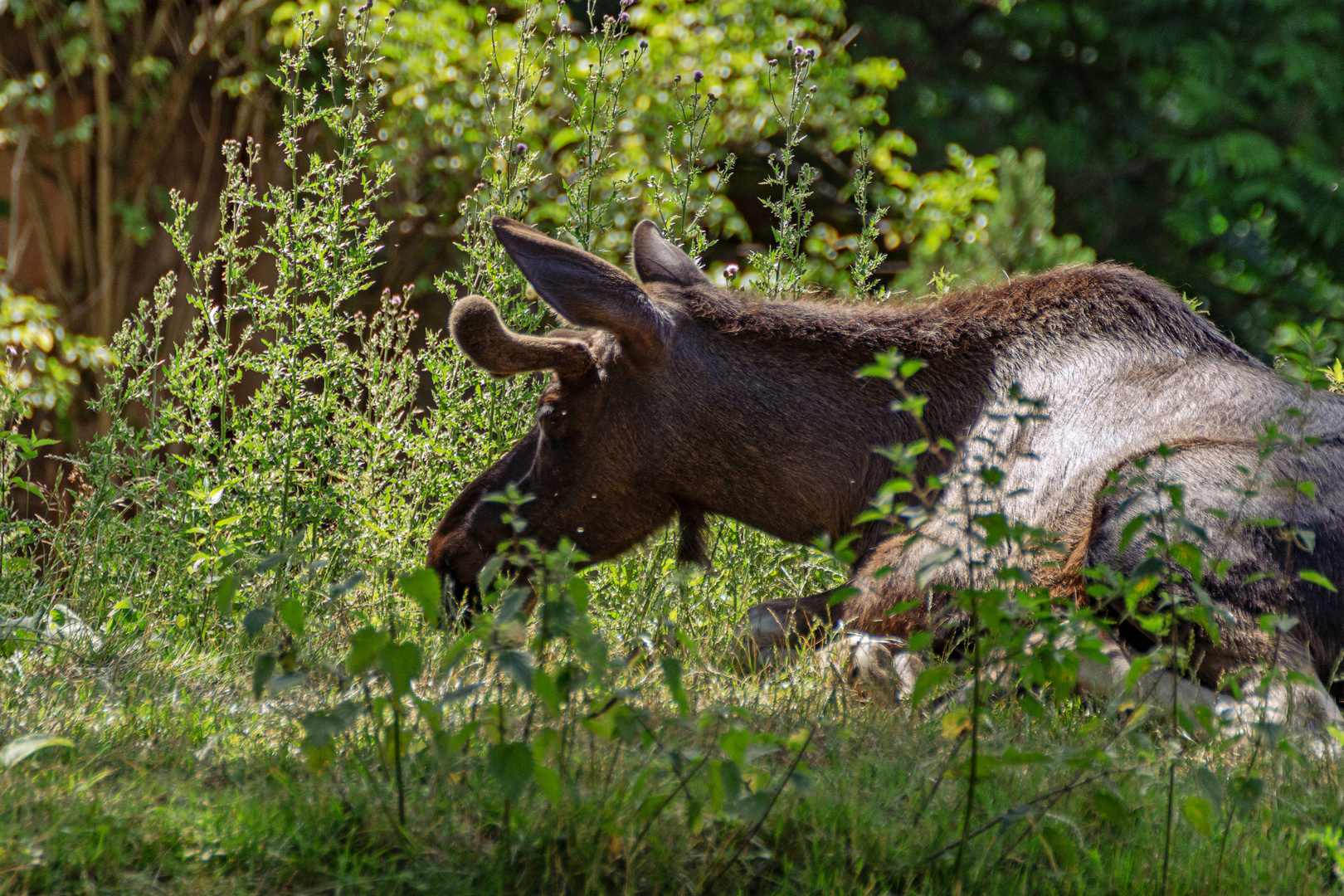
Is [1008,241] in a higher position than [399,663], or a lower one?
lower

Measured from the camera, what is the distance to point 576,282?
3717 millimetres

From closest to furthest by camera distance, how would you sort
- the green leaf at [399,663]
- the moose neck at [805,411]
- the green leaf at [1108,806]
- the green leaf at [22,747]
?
the green leaf at [399,663]
the green leaf at [1108,806]
the green leaf at [22,747]
the moose neck at [805,411]

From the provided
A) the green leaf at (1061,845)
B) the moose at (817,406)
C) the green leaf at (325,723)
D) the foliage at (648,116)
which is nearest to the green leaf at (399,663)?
the green leaf at (325,723)

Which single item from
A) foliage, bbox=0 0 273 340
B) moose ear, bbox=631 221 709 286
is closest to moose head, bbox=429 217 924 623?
moose ear, bbox=631 221 709 286

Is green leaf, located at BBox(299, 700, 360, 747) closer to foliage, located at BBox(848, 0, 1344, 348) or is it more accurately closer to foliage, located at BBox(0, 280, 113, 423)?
foliage, located at BBox(0, 280, 113, 423)

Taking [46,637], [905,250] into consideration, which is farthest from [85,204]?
[905,250]

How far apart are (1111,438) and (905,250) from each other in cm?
943

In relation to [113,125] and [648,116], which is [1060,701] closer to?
[648,116]

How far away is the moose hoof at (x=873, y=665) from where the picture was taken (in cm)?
338

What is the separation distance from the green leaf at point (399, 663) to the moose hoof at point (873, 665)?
5.24 feet

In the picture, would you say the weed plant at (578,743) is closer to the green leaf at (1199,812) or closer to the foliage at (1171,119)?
the green leaf at (1199,812)

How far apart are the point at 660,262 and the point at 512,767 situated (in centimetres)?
274

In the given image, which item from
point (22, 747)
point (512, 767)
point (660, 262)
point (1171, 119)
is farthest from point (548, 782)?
point (1171, 119)

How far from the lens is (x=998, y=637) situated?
2123 millimetres
